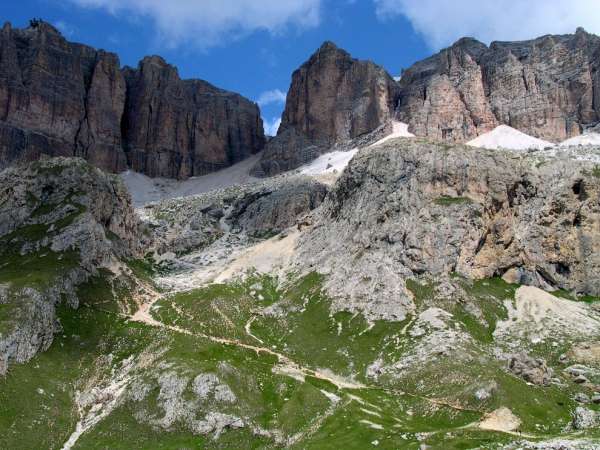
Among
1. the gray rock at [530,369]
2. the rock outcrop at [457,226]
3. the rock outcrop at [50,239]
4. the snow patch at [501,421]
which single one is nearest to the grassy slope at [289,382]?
the snow patch at [501,421]

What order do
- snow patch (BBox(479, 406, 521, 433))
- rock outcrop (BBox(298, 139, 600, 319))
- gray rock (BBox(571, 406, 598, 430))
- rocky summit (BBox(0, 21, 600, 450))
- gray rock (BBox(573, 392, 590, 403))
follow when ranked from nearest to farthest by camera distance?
1. gray rock (BBox(571, 406, 598, 430))
2. snow patch (BBox(479, 406, 521, 433))
3. rocky summit (BBox(0, 21, 600, 450))
4. gray rock (BBox(573, 392, 590, 403))
5. rock outcrop (BBox(298, 139, 600, 319))

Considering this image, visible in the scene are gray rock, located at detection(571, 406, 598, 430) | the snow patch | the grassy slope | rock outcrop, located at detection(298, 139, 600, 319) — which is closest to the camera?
gray rock, located at detection(571, 406, 598, 430)

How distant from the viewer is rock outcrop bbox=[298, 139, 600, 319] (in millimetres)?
132000

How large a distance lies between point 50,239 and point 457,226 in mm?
85140

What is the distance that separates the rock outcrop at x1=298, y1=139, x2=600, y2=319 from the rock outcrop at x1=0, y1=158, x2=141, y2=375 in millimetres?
46781

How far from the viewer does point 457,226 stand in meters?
138

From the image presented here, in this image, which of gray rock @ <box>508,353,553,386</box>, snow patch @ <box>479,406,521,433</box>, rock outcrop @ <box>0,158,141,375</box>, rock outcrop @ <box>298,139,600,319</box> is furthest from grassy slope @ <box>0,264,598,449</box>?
rock outcrop @ <box>298,139,600,319</box>

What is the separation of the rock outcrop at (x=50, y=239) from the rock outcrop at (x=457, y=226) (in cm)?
4678

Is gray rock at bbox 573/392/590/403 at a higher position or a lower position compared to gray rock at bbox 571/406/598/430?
higher

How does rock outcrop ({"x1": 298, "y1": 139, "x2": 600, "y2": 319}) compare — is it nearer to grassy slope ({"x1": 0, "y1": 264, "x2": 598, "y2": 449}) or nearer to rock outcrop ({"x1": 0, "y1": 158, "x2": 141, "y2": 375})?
grassy slope ({"x1": 0, "y1": 264, "x2": 598, "y2": 449})

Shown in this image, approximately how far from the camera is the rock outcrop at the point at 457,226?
132000 mm

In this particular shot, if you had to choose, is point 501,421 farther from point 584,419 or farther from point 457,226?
point 457,226

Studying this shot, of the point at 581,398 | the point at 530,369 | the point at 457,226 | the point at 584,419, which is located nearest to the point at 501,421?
the point at 584,419

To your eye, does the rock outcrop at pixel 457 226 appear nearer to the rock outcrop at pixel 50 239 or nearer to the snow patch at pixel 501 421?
the snow patch at pixel 501 421
